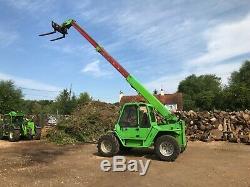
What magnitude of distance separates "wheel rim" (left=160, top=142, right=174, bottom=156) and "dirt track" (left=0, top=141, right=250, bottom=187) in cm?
45

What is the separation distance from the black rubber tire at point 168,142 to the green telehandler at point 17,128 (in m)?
11.1

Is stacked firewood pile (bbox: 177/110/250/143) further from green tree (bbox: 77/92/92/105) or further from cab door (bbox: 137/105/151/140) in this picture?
green tree (bbox: 77/92/92/105)

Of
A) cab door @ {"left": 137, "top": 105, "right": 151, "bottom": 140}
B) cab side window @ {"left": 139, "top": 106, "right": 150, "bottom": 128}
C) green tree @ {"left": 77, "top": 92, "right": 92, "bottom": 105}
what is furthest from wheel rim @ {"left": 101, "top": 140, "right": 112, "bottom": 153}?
green tree @ {"left": 77, "top": 92, "right": 92, "bottom": 105}

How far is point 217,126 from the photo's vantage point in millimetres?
19812

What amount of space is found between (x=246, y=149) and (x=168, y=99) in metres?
45.8

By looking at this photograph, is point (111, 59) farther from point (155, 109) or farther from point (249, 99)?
point (249, 99)

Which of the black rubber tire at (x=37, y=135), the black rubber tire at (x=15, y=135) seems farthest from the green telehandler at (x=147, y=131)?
the black rubber tire at (x=15, y=135)

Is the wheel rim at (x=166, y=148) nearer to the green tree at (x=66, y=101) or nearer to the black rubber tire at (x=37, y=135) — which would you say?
the black rubber tire at (x=37, y=135)

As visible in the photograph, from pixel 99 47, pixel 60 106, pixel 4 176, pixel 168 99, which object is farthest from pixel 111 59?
pixel 168 99

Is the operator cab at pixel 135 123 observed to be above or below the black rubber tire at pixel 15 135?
above

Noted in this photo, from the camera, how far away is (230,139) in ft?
60.6

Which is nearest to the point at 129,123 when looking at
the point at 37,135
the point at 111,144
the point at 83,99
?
the point at 111,144

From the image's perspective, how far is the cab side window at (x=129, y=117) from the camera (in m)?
13.4

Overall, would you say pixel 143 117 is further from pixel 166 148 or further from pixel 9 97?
pixel 9 97
